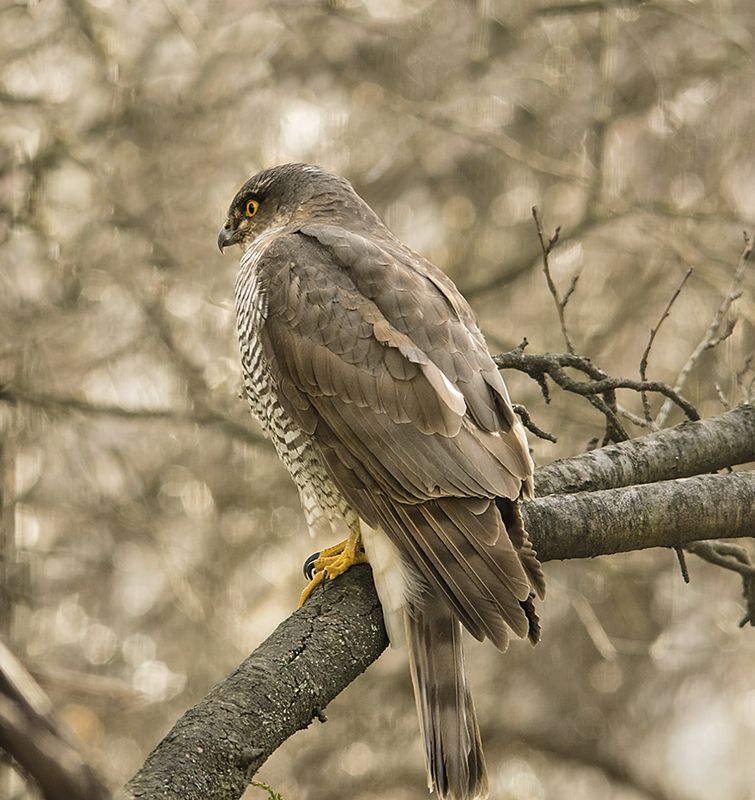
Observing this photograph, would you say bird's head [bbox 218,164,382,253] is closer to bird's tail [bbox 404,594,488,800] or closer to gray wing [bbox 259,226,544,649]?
gray wing [bbox 259,226,544,649]

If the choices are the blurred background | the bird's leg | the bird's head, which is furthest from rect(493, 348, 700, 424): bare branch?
the blurred background

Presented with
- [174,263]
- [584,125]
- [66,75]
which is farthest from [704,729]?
[66,75]

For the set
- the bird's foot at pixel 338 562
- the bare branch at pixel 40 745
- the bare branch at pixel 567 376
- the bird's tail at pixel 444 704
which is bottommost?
the bare branch at pixel 40 745

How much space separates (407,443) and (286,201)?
64.6 inches

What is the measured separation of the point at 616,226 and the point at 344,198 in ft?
12.3

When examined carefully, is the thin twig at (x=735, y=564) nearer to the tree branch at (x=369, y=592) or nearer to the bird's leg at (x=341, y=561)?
the tree branch at (x=369, y=592)

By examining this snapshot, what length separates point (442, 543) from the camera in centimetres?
235

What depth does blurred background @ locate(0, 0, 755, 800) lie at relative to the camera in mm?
5504

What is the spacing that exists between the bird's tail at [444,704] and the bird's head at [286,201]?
164 cm

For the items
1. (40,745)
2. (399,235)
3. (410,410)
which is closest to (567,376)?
(410,410)

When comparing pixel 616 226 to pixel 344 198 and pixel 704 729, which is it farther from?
pixel 704 729

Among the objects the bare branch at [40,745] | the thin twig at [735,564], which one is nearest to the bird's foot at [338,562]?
the thin twig at [735,564]

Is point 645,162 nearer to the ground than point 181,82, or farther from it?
farther from it

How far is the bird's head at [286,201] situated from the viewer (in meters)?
3.58
